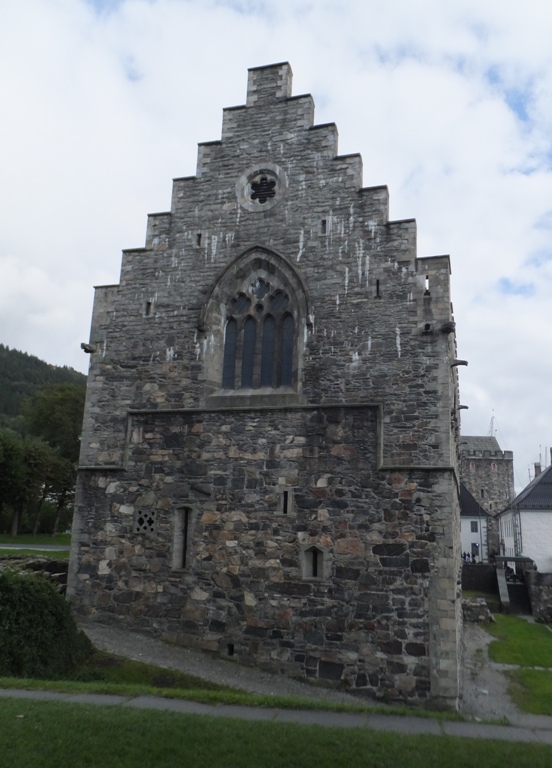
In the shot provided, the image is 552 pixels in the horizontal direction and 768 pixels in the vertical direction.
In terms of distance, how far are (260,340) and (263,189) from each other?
4.02 m

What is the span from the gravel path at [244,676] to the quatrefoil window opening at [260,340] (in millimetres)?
6243

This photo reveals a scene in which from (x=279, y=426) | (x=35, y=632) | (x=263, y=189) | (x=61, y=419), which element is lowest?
(x=35, y=632)

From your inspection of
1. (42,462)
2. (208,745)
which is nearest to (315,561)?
(208,745)

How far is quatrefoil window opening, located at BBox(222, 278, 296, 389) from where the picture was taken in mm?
15383

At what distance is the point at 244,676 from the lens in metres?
12.8

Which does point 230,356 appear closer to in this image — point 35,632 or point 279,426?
point 279,426

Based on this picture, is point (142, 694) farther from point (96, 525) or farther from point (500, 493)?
point (500, 493)

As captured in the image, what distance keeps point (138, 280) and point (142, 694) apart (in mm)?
10649

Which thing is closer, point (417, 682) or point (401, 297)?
point (417, 682)

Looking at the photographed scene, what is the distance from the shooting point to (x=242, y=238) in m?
16.1

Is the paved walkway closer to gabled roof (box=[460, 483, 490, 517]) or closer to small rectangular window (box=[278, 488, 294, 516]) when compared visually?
small rectangular window (box=[278, 488, 294, 516])

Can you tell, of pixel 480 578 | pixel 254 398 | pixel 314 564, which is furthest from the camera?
pixel 480 578

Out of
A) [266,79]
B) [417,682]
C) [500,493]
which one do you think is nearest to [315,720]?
[417,682]

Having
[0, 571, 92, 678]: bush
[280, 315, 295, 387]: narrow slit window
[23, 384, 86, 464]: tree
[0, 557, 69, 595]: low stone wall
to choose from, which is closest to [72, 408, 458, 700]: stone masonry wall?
[280, 315, 295, 387]: narrow slit window
